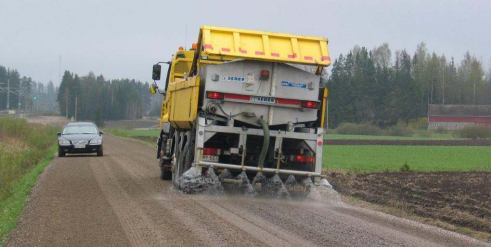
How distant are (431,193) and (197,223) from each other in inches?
372

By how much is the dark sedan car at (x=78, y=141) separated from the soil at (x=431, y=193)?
38.6 ft

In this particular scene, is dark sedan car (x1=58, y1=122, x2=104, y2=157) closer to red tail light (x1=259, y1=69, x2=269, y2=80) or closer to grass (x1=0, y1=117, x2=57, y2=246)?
grass (x1=0, y1=117, x2=57, y2=246)

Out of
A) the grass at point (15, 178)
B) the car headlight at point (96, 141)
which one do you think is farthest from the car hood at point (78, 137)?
the grass at point (15, 178)

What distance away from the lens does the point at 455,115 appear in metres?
109

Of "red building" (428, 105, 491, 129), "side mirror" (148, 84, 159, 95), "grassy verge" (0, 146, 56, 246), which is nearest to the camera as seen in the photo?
"grassy verge" (0, 146, 56, 246)

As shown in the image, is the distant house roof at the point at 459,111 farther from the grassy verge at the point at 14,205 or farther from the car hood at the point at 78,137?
the grassy verge at the point at 14,205

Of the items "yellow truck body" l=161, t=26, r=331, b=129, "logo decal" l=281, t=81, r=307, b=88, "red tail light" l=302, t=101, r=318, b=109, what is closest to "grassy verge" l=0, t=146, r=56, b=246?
"yellow truck body" l=161, t=26, r=331, b=129

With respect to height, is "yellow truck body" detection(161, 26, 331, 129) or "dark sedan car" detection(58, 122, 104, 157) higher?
"yellow truck body" detection(161, 26, 331, 129)

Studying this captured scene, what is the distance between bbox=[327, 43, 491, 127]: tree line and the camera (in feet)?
359

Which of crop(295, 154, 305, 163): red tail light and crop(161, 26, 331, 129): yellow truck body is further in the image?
crop(295, 154, 305, 163): red tail light

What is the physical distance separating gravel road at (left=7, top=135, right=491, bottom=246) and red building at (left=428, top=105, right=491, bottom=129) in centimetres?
9649

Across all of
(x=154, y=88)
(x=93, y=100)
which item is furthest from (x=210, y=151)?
(x=93, y=100)

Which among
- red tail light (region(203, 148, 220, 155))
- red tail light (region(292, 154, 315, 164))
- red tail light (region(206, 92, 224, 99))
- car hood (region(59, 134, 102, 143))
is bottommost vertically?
car hood (region(59, 134, 102, 143))

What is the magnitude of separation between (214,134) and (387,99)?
96612mm
